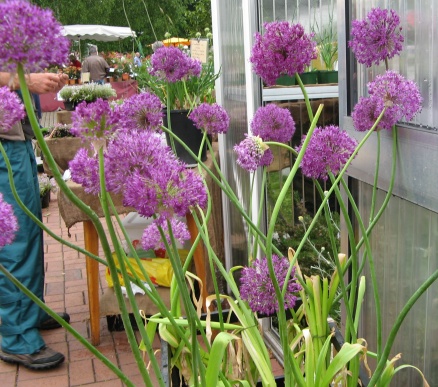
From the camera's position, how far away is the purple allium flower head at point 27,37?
65cm

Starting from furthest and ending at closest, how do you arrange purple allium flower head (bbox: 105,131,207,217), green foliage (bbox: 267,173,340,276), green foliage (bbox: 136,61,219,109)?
green foliage (bbox: 136,61,219,109) < green foliage (bbox: 267,173,340,276) < purple allium flower head (bbox: 105,131,207,217)

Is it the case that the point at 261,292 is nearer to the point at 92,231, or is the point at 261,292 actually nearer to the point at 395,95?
the point at 395,95

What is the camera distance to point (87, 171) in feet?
2.94

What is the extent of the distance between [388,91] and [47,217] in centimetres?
558

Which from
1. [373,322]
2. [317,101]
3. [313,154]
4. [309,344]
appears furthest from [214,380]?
[317,101]

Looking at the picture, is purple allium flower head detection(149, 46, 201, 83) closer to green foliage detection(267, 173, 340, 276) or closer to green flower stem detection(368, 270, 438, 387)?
green flower stem detection(368, 270, 438, 387)

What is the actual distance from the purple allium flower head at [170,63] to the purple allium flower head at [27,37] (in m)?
0.85

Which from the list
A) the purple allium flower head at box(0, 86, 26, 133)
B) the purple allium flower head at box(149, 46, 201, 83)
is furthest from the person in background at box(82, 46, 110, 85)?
the purple allium flower head at box(0, 86, 26, 133)

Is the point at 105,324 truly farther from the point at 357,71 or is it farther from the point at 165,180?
the point at 165,180

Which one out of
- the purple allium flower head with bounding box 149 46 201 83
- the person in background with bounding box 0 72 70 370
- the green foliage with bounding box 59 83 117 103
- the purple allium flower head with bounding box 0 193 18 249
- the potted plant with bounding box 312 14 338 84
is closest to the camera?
the purple allium flower head with bounding box 0 193 18 249

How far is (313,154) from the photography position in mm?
1122

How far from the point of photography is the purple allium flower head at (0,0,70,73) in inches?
25.6

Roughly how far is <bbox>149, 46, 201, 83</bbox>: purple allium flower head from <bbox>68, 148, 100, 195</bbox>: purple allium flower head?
2.21 ft

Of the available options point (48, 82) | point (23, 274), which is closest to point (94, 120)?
point (48, 82)
